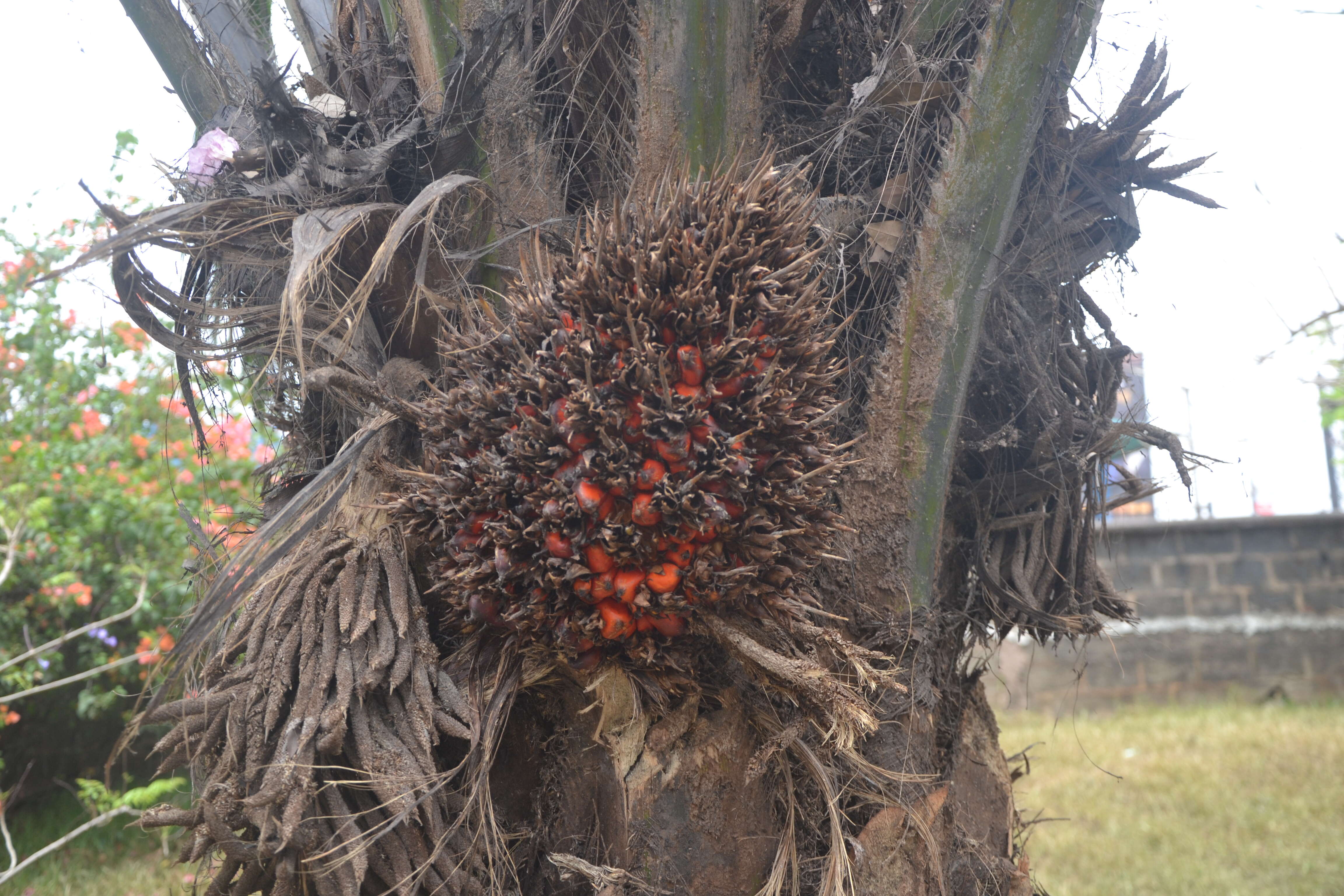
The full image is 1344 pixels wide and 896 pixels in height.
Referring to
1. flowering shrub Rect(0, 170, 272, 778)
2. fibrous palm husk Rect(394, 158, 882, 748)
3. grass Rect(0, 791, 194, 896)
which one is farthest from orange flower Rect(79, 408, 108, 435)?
fibrous palm husk Rect(394, 158, 882, 748)

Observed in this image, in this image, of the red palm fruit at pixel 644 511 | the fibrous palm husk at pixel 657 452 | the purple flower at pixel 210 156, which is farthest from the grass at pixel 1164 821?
the purple flower at pixel 210 156

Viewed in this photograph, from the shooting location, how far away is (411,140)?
1.80m

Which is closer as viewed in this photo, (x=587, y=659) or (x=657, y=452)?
(x=657, y=452)

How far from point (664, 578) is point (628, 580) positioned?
55 millimetres

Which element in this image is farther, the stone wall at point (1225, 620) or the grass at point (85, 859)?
the stone wall at point (1225, 620)

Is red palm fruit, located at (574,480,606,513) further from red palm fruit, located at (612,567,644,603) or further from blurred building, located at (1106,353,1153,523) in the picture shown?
blurred building, located at (1106,353,1153,523)

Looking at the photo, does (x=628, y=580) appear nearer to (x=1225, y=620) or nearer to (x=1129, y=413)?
(x=1129, y=413)

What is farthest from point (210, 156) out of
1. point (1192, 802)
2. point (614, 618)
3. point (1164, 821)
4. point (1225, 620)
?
point (1225, 620)

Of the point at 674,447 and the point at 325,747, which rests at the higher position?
the point at 674,447

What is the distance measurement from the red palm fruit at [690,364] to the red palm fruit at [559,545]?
30 cm

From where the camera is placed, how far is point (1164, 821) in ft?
16.2

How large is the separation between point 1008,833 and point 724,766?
0.88 meters

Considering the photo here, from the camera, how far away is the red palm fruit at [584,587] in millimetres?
1350

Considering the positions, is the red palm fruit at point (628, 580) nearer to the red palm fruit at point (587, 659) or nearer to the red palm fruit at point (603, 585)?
the red palm fruit at point (603, 585)
